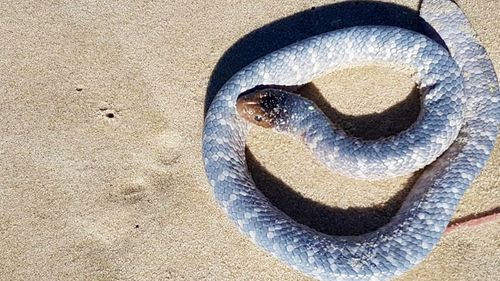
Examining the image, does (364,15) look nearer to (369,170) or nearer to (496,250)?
(369,170)

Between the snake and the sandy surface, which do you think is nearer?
the snake

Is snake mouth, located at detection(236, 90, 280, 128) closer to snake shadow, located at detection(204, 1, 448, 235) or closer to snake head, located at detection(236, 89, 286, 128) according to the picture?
snake head, located at detection(236, 89, 286, 128)

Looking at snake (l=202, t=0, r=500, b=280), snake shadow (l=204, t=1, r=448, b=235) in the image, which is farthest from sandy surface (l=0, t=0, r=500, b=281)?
snake (l=202, t=0, r=500, b=280)

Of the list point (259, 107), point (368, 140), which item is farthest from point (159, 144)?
point (368, 140)

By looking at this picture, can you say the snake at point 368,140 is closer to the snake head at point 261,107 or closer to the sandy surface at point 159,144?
the snake head at point 261,107

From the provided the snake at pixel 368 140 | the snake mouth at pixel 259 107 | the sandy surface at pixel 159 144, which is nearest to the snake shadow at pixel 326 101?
the sandy surface at pixel 159 144

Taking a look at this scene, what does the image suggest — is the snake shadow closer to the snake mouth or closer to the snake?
the snake

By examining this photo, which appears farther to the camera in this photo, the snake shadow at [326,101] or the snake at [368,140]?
the snake shadow at [326,101]

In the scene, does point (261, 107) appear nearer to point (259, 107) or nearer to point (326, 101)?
point (259, 107)

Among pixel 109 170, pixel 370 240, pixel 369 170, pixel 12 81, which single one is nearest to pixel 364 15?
pixel 369 170
